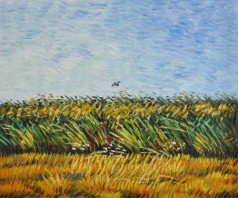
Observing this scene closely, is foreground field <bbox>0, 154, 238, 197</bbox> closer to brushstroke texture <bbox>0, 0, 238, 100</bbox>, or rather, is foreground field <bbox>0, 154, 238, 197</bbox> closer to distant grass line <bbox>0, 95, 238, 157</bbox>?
distant grass line <bbox>0, 95, 238, 157</bbox>

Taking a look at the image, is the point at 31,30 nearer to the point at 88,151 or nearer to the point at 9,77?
the point at 9,77

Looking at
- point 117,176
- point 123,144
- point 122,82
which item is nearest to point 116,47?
point 122,82

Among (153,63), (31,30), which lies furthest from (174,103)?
(31,30)

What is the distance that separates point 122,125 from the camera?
127 inches

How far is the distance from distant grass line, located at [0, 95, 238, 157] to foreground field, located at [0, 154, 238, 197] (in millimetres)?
80

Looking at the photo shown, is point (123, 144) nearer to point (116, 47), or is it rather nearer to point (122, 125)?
point (122, 125)

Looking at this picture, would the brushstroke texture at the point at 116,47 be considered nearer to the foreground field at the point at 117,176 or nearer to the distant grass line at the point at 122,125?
the distant grass line at the point at 122,125

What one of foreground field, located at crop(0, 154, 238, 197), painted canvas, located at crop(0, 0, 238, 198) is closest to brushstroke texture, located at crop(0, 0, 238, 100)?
painted canvas, located at crop(0, 0, 238, 198)

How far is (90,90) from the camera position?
3150 millimetres

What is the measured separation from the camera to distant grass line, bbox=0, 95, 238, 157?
3191 mm

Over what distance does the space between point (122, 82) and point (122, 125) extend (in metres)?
0.26

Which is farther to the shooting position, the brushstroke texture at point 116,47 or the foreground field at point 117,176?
the brushstroke texture at point 116,47

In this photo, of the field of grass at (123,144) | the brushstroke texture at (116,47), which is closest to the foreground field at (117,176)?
the field of grass at (123,144)

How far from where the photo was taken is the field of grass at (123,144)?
298 centimetres
